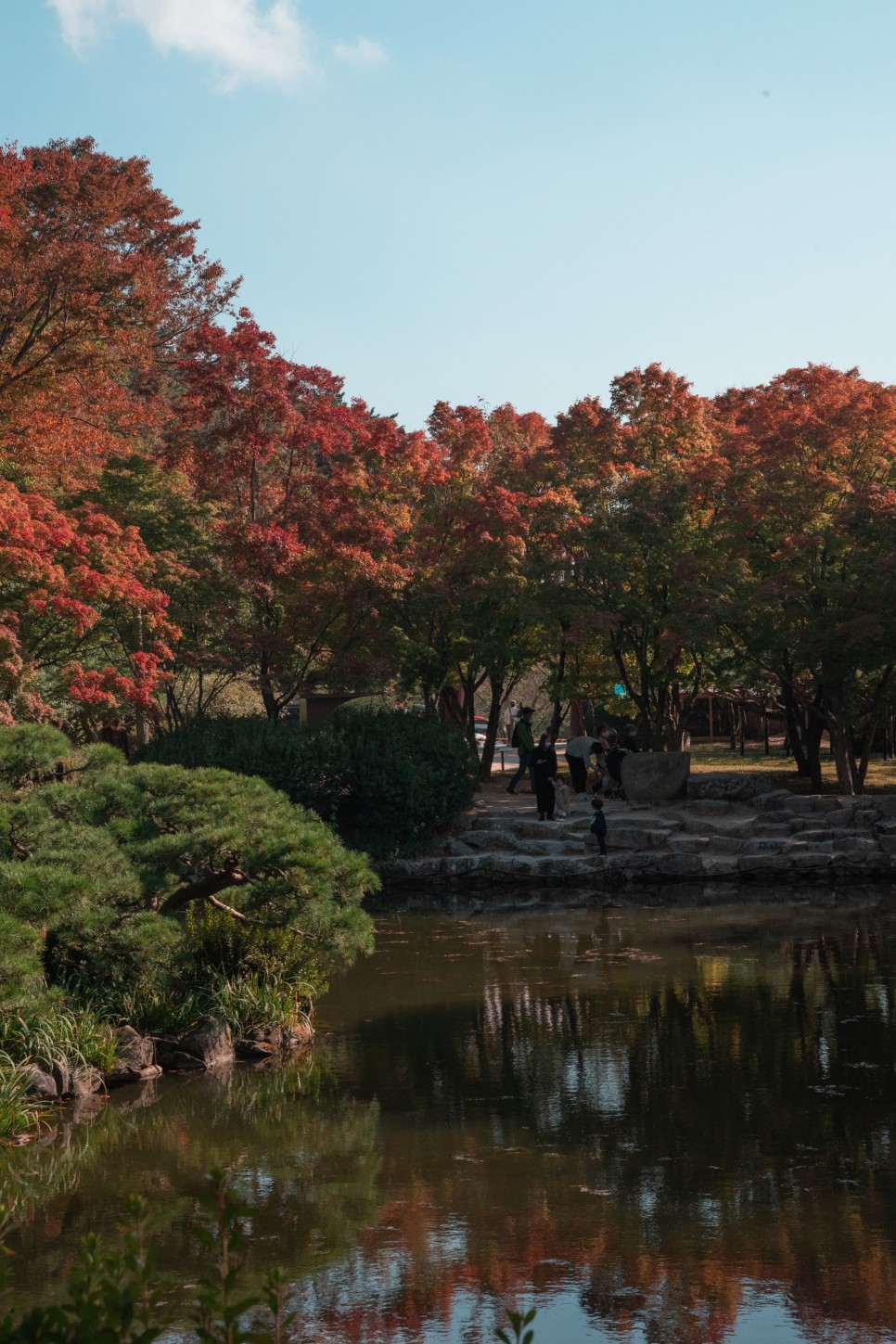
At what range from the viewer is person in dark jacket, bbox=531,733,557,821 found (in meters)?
20.2

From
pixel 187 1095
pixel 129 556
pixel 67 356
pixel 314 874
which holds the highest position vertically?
pixel 67 356

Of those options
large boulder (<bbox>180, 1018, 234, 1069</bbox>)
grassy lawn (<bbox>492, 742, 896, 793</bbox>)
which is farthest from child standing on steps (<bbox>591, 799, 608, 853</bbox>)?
large boulder (<bbox>180, 1018, 234, 1069</bbox>)

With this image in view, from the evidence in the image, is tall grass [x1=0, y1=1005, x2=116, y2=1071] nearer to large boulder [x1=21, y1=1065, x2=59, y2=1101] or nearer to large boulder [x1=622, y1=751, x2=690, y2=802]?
large boulder [x1=21, y1=1065, x2=59, y2=1101]

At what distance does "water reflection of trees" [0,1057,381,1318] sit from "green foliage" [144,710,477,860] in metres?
9.12

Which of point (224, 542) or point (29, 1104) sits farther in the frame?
point (224, 542)

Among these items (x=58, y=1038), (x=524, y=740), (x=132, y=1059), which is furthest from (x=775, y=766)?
(x=58, y=1038)

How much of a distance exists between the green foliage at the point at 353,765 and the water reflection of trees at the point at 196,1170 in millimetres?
9125

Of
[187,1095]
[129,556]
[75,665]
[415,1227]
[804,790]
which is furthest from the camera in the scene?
[804,790]

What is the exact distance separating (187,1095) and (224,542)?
12.6 metres

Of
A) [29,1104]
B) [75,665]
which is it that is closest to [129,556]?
[75,665]

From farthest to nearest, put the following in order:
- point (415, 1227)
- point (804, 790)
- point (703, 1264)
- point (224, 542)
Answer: point (804, 790) → point (224, 542) → point (415, 1227) → point (703, 1264)

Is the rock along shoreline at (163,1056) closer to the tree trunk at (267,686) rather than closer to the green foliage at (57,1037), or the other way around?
the green foliage at (57,1037)

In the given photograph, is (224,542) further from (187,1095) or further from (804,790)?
(187,1095)

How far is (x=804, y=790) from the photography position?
23.1 meters
